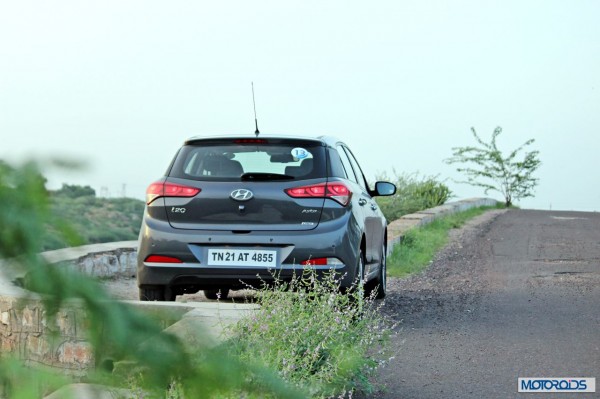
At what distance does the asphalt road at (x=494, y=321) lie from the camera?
6684mm

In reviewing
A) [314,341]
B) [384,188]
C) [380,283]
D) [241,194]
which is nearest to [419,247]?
[380,283]

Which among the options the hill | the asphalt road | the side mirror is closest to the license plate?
the asphalt road

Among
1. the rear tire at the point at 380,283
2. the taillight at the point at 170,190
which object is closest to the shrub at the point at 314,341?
the taillight at the point at 170,190

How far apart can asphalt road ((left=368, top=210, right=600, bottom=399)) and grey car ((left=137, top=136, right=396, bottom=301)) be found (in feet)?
3.49

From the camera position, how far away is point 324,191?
26.7 ft

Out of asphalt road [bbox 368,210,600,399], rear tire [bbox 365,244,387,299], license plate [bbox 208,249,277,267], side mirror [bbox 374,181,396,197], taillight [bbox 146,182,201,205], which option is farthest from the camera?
rear tire [bbox 365,244,387,299]

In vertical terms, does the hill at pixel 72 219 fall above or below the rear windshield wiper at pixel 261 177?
above


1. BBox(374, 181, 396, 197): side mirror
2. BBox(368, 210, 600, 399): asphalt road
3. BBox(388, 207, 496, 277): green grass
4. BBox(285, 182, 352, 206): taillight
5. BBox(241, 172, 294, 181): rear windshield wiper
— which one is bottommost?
BBox(388, 207, 496, 277): green grass

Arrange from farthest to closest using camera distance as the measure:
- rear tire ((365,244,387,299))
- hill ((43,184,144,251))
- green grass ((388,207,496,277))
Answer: green grass ((388,207,496,277)) → rear tire ((365,244,387,299)) → hill ((43,184,144,251))

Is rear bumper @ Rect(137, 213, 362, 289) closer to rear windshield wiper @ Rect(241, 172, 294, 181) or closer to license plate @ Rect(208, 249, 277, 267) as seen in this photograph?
license plate @ Rect(208, 249, 277, 267)

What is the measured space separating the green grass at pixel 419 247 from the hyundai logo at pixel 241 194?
17.1 feet

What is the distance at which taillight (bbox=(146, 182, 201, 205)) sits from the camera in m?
8.16

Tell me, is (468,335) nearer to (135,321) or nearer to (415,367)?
(415,367)

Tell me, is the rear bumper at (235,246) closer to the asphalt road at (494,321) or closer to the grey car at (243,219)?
the grey car at (243,219)
